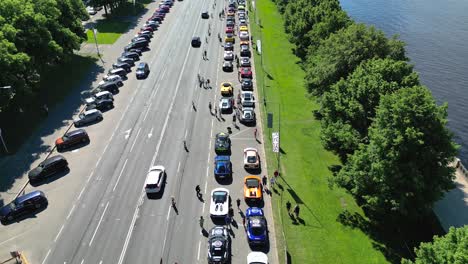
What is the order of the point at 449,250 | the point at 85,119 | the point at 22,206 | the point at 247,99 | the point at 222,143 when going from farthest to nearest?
the point at 247,99, the point at 85,119, the point at 222,143, the point at 22,206, the point at 449,250

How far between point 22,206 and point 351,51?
4435 centimetres

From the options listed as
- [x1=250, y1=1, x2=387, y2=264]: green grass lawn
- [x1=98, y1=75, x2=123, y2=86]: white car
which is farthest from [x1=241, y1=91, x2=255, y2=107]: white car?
[x1=98, y1=75, x2=123, y2=86]: white car

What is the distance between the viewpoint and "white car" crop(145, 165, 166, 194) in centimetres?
4469

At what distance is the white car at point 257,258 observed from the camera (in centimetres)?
3542

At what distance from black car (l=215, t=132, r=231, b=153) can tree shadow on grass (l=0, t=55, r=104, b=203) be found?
22401 millimetres

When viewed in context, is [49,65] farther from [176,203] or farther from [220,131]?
[176,203]

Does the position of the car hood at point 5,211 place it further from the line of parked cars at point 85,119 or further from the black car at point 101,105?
the black car at point 101,105

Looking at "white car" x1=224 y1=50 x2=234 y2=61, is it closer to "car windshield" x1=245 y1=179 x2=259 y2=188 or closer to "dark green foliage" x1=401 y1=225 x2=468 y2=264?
"car windshield" x1=245 y1=179 x2=259 y2=188

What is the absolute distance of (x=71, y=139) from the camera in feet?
177

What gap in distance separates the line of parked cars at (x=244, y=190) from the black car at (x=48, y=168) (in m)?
18.6

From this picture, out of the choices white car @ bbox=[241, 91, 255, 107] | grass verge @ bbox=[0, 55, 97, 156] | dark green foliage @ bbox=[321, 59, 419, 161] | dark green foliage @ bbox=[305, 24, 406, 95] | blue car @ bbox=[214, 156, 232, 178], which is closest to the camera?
dark green foliage @ bbox=[321, 59, 419, 161]

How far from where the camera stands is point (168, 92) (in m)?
68.3

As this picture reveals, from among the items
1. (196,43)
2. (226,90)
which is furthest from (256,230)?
(196,43)

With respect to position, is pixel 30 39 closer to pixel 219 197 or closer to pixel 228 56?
pixel 228 56
